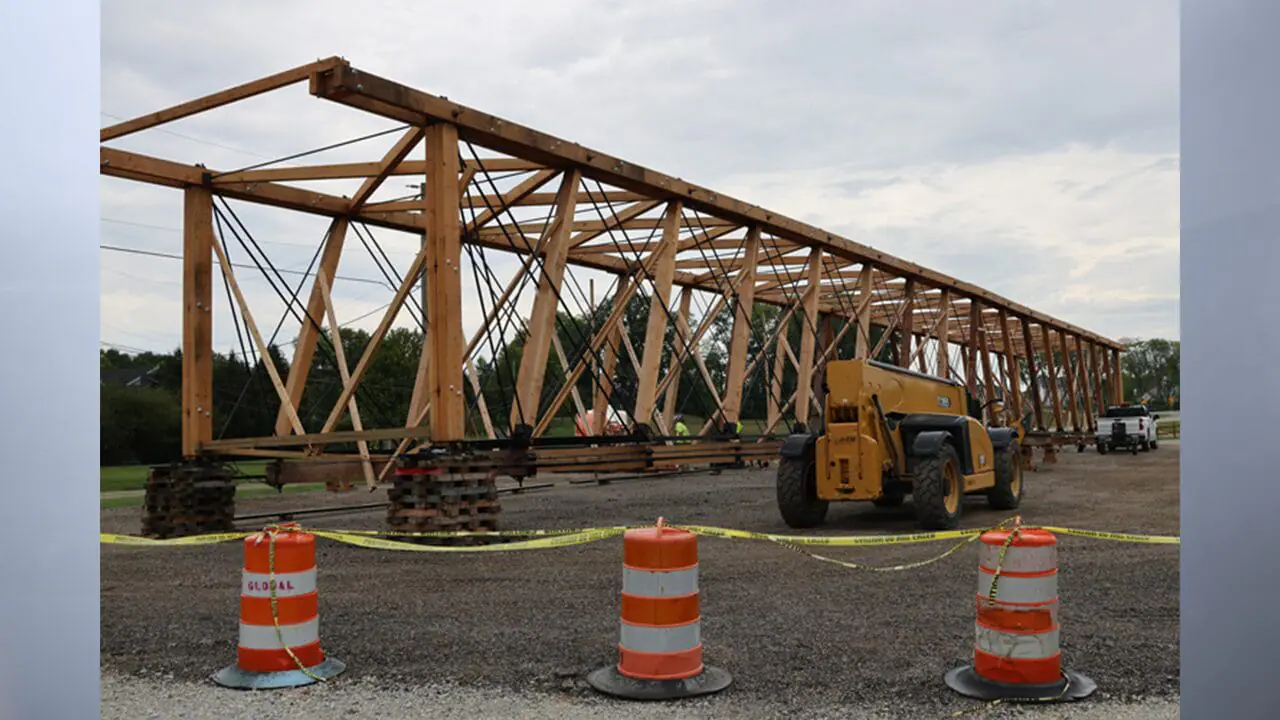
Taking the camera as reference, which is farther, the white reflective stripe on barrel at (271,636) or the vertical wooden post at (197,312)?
the vertical wooden post at (197,312)

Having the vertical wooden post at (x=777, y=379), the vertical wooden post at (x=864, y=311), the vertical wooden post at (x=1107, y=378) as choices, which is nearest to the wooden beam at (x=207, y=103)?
the vertical wooden post at (x=777, y=379)

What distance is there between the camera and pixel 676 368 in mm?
21266

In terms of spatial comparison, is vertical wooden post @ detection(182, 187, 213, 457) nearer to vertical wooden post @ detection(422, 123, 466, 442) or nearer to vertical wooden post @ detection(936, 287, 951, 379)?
vertical wooden post @ detection(422, 123, 466, 442)

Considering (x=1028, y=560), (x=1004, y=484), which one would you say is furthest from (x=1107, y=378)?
(x=1028, y=560)

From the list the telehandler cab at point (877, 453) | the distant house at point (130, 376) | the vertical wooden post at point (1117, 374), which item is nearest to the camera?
the telehandler cab at point (877, 453)

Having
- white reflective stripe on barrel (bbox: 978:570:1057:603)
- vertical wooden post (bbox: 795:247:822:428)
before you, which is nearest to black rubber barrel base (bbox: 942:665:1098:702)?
white reflective stripe on barrel (bbox: 978:570:1057:603)

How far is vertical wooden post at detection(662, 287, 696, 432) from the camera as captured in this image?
21.4m

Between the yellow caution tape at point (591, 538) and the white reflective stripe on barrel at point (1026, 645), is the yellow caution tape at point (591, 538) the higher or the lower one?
the higher one

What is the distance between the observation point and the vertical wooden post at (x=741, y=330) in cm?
2164

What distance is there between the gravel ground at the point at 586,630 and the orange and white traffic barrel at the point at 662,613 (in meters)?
0.30

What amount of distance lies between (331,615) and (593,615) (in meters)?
2.30

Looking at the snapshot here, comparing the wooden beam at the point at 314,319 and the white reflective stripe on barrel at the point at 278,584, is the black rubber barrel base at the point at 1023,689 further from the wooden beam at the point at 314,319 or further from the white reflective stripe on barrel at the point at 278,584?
the wooden beam at the point at 314,319

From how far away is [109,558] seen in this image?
547 inches

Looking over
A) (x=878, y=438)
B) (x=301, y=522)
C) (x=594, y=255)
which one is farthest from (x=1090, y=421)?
(x=301, y=522)
